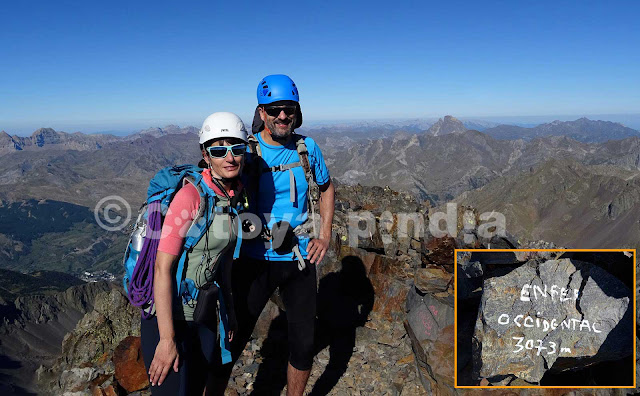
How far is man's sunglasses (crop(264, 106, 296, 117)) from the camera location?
6.36 metres

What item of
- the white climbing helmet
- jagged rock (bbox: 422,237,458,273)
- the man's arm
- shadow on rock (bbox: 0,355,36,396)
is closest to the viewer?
the white climbing helmet

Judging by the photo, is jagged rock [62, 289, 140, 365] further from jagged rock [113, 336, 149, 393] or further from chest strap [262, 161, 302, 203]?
chest strap [262, 161, 302, 203]

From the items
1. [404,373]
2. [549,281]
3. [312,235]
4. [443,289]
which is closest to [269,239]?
[312,235]

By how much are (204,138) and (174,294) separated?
204cm

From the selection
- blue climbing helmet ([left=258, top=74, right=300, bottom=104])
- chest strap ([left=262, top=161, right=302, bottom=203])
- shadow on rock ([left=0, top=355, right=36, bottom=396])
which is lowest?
shadow on rock ([left=0, top=355, right=36, bottom=396])

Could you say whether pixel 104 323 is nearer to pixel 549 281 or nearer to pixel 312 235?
pixel 312 235

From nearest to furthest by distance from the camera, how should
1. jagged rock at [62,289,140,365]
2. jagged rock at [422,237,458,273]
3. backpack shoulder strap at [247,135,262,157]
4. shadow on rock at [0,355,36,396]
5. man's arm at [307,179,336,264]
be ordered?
backpack shoulder strap at [247,135,262,157] → man's arm at [307,179,336,264] → jagged rock at [62,289,140,365] → jagged rock at [422,237,458,273] → shadow on rock at [0,355,36,396]

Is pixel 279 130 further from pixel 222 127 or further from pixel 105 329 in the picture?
pixel 105 329

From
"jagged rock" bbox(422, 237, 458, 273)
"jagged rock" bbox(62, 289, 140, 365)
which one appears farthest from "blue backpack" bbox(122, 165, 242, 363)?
"jagged rock" bbox(422, 237, 458, 273)

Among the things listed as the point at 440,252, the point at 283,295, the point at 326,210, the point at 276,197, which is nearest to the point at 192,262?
the point at 276,197

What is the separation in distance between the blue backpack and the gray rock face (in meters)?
4.19

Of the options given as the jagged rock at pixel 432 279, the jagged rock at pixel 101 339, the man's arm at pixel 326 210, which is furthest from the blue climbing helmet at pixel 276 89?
the jagged rock at pixel 101 339

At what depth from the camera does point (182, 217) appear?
14.4 ft

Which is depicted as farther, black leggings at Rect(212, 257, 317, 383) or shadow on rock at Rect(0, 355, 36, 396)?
shadow on rock at Rect(0, 355, 36, 396)
